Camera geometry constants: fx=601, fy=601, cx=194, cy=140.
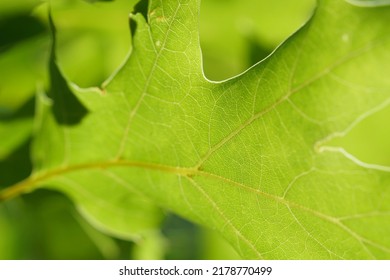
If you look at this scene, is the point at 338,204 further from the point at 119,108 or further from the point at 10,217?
the point at 10,217

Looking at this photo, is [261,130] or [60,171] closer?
[261,130]

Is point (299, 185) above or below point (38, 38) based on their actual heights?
above

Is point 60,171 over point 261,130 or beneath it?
beneath

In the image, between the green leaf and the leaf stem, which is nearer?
the green leaf

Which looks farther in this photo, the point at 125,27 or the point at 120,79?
the point at 125,27

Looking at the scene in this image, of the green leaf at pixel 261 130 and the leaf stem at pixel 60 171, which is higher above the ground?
the green leaf at pixel 261 130

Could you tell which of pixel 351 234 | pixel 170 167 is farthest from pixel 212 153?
pixel 351 234

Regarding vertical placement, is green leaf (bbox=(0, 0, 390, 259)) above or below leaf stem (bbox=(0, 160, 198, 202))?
above

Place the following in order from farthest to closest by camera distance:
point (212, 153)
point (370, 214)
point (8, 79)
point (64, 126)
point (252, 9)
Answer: point (252, 9), point (8, 79), point (64, 126), point (212, 153), point (370, 214)
